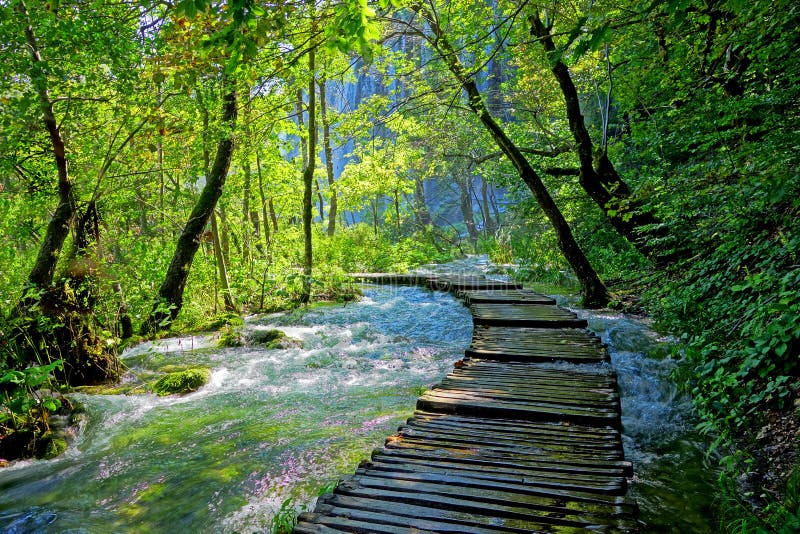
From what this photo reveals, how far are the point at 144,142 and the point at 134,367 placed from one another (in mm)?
3742

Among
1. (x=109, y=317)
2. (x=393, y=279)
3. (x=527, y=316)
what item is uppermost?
(x=393, y=279)

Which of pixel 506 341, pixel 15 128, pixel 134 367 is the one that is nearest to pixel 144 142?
pixel 15 128

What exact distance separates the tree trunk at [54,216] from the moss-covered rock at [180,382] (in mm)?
1936

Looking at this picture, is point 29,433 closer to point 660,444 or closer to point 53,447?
point 53,447

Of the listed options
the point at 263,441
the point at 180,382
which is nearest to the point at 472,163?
the point at 180,382

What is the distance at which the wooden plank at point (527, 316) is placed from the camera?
7.37 metres

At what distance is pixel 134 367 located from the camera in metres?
7.39

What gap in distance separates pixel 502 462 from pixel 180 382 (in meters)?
5.05

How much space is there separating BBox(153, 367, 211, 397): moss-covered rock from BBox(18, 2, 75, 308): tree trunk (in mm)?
1936

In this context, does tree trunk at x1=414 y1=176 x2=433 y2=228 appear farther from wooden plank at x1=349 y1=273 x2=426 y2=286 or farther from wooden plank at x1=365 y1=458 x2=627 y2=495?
wooden plank at x1=365 y1=458 x2=627 y2=495

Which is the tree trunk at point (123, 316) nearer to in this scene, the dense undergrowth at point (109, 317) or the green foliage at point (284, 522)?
the dense undergrowth at point (109, 317)

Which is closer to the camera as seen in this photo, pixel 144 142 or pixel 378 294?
pixel 144 142

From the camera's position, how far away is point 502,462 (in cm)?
322

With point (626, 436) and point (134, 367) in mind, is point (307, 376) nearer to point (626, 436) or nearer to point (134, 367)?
point (134, 367)
